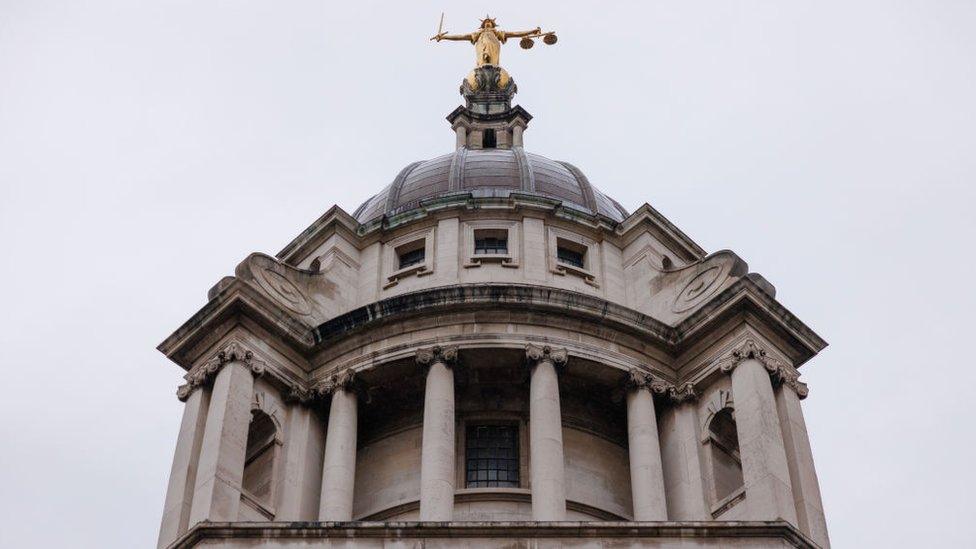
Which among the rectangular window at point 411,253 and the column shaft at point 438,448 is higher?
the rectangular window at point 411,253

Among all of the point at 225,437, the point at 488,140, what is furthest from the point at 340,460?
the point at 488,140

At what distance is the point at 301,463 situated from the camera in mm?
44250

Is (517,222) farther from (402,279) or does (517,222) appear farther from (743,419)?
(743,419)

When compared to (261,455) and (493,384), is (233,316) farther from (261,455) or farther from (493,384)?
(493,384)

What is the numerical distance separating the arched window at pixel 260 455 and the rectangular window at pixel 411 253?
305 inches

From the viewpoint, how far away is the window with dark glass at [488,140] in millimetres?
60812

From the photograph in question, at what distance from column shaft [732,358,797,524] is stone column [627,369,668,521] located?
2.30m

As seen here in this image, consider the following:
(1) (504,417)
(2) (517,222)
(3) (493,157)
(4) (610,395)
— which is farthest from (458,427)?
(3) (493,157)

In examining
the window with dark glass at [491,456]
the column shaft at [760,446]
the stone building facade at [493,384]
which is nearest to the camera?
the column shaft at [760,446]

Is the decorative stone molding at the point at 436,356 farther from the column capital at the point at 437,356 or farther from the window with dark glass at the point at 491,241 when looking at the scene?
the window with dark glass at the point at 491,241

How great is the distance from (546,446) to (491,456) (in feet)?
11.3

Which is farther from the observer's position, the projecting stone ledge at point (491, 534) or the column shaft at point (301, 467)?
the column shaft at point (301, 467)

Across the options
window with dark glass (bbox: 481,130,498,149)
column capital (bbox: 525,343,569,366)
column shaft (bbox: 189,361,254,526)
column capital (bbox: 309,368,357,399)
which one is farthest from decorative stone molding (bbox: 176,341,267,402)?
window with dark glass (bbox: 481,130,498,149)

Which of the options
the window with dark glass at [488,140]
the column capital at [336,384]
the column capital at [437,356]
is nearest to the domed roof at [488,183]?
the window with dark glass at [488,140]
